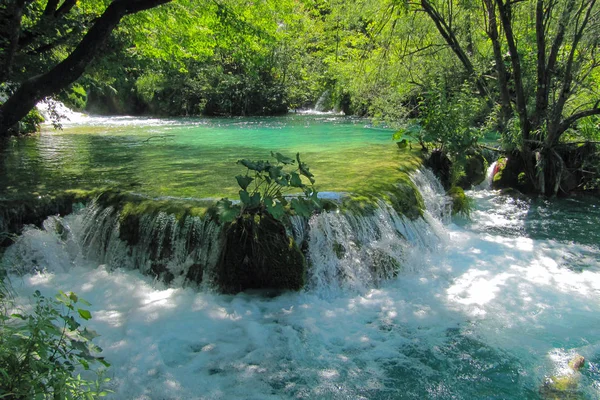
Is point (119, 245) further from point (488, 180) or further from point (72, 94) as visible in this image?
point (488, 180)

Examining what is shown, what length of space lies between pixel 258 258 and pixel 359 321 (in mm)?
1431

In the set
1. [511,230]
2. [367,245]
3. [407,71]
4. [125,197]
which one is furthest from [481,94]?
[125,197]

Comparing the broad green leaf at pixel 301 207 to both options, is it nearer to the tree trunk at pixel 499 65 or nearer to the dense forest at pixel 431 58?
the dense forest at pixel 431 58

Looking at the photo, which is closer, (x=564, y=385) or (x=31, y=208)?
(x=564, y=385)

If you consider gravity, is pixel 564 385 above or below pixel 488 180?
below

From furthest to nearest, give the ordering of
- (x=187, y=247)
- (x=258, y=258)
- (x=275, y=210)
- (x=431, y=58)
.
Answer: (x=431, y=58) → (x=187, y=247) → (x=258, y=258) → (x=275, y=210)

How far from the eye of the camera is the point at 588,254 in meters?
6.88

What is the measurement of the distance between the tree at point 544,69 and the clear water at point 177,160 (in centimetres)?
274

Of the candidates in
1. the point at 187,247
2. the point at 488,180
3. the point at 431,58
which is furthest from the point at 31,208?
the point at 431,58

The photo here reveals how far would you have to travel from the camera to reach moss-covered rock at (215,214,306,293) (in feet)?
17.5

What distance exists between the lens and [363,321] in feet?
16.3

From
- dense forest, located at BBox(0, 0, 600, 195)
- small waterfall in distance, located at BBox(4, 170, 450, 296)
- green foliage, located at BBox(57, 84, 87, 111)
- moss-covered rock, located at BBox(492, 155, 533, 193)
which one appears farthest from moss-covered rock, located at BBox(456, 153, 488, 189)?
green foliage, located at BBox(57, 84, 87, 111)

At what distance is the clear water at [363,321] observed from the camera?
3.89m

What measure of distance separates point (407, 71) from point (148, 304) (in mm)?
9665
